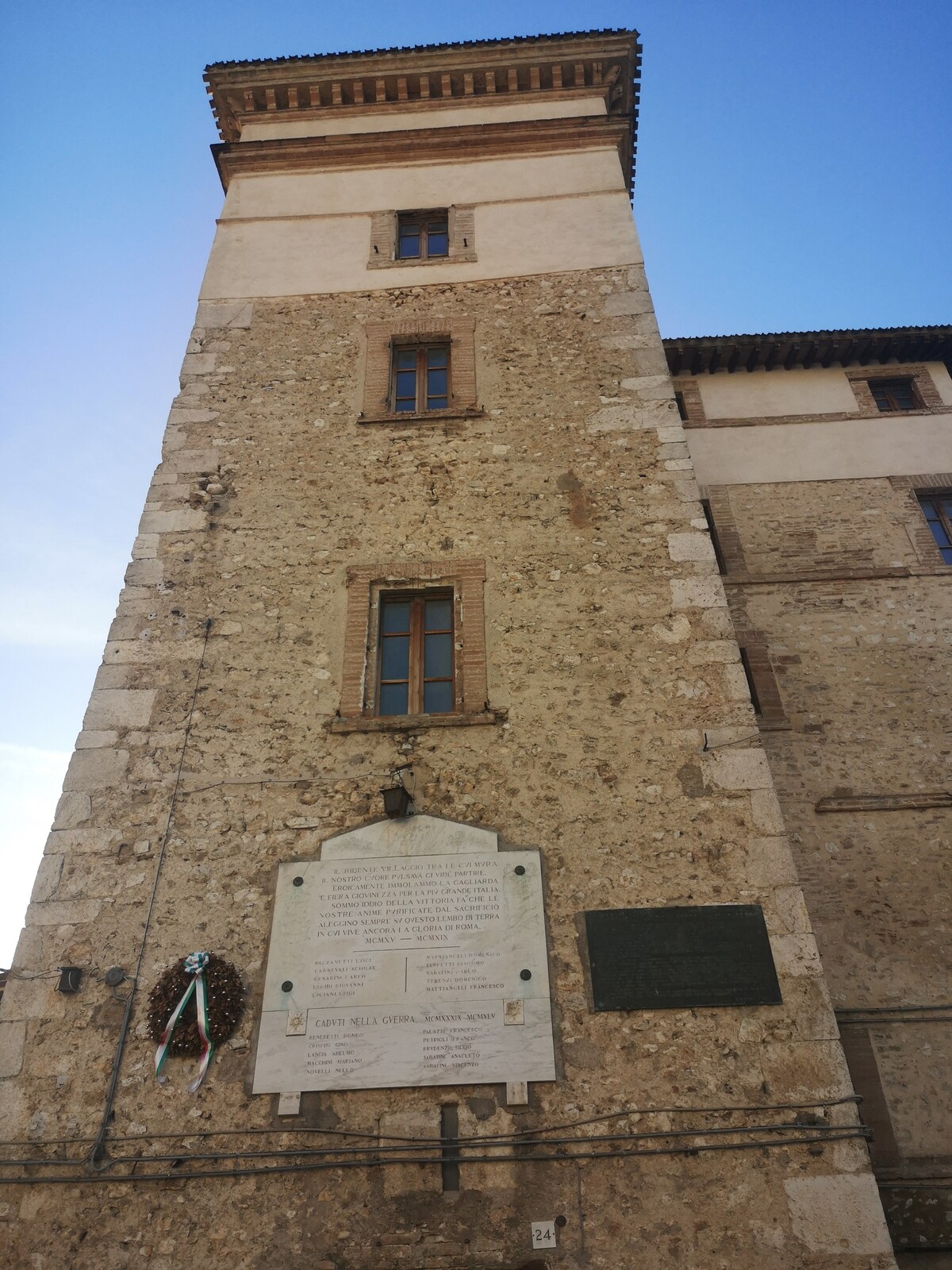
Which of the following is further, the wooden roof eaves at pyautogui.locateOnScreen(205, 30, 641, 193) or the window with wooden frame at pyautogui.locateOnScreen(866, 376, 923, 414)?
the window with wooden frame at pyautogui.locateOnScreen(866, 376, 923, 414)

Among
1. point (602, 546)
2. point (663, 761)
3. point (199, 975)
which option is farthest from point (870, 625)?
point (199, 975)

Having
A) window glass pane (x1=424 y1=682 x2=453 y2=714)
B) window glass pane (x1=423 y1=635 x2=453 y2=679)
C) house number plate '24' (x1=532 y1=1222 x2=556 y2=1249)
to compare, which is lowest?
house number plate '24' (x1=532 y1=1222 x2=556 y2=1249)

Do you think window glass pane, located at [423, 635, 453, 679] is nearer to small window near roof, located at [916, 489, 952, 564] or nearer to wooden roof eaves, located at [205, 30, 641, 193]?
small window near roof, located at [916, 489, 952, 564]

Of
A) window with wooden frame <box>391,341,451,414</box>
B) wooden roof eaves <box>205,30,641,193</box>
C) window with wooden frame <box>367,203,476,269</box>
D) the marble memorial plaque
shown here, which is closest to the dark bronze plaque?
the marble memorial plaque

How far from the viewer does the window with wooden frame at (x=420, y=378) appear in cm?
841

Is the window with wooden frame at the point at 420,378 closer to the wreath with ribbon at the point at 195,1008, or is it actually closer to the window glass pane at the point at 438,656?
the window glass pane at the point at 438,656

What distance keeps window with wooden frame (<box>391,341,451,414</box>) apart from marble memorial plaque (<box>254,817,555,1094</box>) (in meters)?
4.40

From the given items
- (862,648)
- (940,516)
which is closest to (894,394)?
(940,516)

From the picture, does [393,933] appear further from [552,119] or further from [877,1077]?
[552,119]

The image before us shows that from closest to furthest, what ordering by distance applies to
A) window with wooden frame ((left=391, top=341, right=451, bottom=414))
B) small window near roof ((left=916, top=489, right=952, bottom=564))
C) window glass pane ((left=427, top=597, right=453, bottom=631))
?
1. window glass pane ((left=427, top=597, right=453, bottom=631))
2. window with wooden frame ((left=391, top=341, right=451, bottom=414))
3. small window near roof ((left=916, top=489, right=952, bottom=564))

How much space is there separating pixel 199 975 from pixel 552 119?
10.4 metres

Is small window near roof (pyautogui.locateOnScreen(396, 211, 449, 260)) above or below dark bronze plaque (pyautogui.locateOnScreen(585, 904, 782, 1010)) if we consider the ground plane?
above

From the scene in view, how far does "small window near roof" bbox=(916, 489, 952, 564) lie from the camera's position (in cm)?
1048

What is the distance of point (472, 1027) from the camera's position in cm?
504
